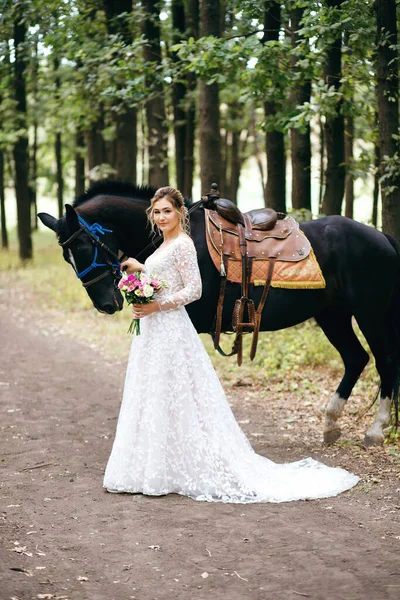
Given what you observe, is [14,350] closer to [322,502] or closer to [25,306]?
[25,306]

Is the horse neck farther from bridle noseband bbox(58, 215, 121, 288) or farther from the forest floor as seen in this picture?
the forest floor

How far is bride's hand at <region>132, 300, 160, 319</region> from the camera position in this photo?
555cm

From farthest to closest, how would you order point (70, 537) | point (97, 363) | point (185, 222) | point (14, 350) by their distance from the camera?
point (14, 350)
point (97, 363)
point (185, 222)
point (70, 537)

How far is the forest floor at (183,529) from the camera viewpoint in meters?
3.92

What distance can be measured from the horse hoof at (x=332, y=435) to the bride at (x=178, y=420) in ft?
3.60

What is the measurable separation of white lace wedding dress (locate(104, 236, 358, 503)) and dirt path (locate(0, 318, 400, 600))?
155mm

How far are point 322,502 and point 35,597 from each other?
236cm

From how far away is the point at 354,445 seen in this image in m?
6.84

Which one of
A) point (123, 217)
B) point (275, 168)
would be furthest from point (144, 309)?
point (275, 168)

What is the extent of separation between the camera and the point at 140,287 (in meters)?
5.40

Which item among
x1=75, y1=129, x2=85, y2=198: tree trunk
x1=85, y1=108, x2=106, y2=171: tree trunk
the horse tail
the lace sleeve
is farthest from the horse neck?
x1=75, y1=129, x2=85, y2=198: tree trunk

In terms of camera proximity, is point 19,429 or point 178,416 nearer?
point 178,416

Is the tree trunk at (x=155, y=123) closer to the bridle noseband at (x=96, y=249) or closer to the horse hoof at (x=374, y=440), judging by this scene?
the bridle noseband at (x=96, y=249)

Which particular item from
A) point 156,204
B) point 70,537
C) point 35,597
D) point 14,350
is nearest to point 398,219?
point 156,204
